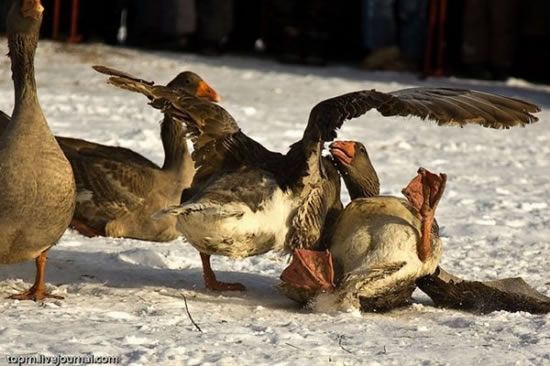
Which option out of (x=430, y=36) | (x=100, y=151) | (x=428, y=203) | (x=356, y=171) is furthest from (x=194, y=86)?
(x=430, y=36)

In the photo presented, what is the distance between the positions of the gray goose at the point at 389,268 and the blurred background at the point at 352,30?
33.2 ft

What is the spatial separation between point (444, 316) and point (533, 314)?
15.2 inches

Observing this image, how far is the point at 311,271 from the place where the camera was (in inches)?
236

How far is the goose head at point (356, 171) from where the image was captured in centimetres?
679

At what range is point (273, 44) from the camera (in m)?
17.6

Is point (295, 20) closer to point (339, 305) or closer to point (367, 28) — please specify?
point (367, 28)

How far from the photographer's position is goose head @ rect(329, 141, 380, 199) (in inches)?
267

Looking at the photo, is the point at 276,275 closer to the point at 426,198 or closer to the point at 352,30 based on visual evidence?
the point at 426,198

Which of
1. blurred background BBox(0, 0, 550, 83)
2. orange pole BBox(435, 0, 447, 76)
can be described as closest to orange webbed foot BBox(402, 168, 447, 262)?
blurred background BBox(0, 0, 550, 83)

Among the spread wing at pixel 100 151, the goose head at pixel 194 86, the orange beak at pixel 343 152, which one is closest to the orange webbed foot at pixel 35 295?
the orange beak at pixel 343 152

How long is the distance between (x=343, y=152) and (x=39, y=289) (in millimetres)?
1640

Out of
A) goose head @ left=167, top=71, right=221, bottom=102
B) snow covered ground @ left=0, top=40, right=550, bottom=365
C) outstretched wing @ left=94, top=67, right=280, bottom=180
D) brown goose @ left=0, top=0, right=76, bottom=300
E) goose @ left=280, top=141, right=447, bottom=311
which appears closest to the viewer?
snow covered ground @ left=0, top=40, right=550, bottom=365

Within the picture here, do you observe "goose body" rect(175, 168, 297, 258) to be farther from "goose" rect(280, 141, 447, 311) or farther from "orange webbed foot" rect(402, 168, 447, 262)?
"orange webbed foot" rect(402, 168, 447, 262)

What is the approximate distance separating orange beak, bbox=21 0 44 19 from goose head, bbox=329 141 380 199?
1.64 m
